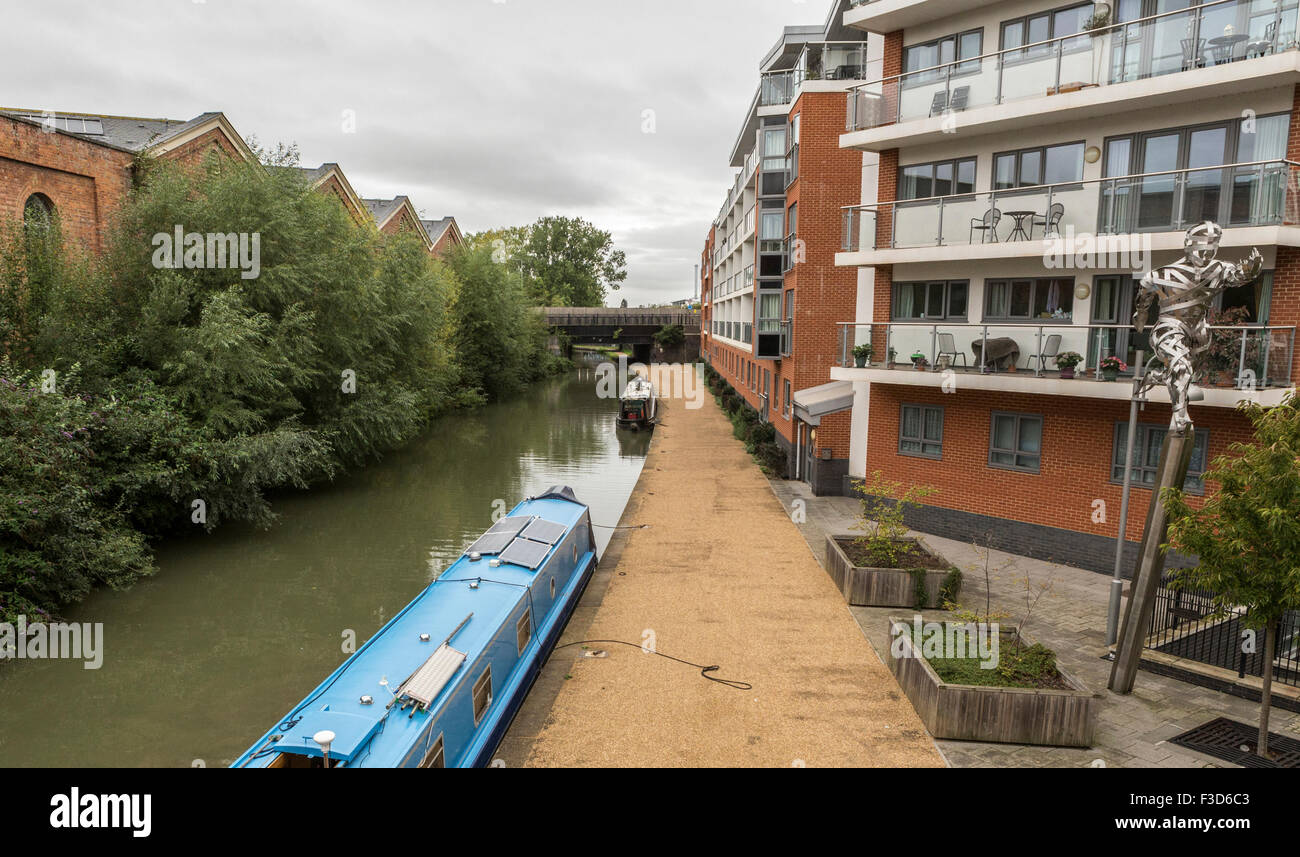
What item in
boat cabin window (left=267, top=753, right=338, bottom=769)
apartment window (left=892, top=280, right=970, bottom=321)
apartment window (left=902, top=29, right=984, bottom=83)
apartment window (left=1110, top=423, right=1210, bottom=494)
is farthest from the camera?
apartment window (left=892, top=280, right=970, bottom=321)

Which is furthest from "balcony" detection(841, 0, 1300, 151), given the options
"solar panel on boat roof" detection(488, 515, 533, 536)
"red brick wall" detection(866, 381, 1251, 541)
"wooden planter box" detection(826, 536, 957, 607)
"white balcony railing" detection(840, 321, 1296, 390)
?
"solar panel on boat roof" detection(488, 515, 533, 536)

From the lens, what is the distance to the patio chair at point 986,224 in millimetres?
13633

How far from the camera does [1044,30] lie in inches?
534

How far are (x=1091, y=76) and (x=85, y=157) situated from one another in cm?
2183

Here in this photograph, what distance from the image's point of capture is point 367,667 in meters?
7.22

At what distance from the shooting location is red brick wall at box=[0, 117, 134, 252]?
53.6ft

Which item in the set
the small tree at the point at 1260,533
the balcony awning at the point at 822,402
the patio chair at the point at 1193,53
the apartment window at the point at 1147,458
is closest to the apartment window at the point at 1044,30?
the patio chair at the point at 1193,53

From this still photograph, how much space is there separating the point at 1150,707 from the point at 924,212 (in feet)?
32.4

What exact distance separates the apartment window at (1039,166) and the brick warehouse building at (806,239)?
11.0 feet

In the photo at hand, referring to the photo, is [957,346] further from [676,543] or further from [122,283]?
[122,283]

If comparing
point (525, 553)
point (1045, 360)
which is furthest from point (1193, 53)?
point (525, 553)

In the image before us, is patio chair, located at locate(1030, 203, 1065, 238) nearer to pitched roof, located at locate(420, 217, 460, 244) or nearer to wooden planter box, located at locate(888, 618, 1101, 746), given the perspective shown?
wooden planter box, located at locate(888, 618, 1101, 746)

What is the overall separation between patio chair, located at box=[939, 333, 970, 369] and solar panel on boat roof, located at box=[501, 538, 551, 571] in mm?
8511
